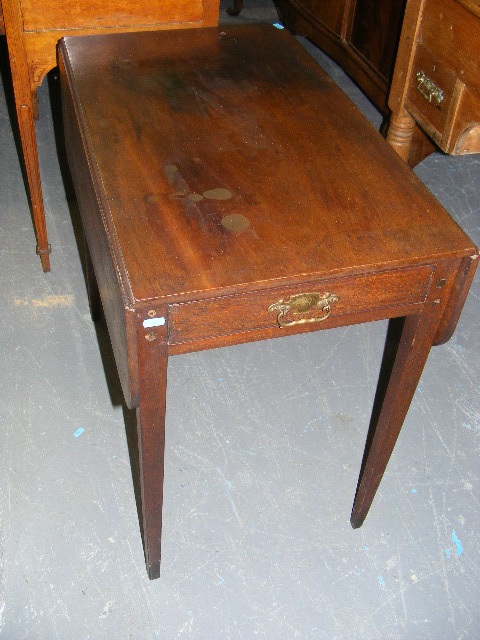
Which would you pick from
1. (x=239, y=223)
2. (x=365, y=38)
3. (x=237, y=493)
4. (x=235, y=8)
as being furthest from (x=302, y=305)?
(x=235, y=8)

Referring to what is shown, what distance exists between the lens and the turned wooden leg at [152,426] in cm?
105

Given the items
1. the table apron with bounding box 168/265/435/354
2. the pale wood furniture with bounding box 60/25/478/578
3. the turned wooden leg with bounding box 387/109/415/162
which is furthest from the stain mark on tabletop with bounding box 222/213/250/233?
the turned wooden leg with bounding box 387/109/415/162

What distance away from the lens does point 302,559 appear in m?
1.49

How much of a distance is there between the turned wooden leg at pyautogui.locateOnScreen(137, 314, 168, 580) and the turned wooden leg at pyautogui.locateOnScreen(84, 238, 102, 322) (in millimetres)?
688

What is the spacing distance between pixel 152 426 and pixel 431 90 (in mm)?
1079

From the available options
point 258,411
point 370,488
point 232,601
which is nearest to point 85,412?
point 258,411

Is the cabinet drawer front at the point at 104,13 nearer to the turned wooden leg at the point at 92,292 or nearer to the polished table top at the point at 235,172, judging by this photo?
the polished table top at the point at 235,172

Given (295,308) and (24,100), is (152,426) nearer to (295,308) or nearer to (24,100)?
(295,308)

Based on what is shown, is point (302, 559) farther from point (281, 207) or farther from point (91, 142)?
point (91, 142)

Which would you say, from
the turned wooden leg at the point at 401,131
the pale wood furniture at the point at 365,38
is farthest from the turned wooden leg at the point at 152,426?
the pale wood furniture at the point at 365,38

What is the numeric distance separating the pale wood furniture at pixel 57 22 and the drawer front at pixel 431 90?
508 millimetres

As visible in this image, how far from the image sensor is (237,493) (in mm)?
1600

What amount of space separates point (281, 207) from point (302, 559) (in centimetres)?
73

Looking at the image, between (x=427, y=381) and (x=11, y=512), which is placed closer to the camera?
(x=11, y=512)
